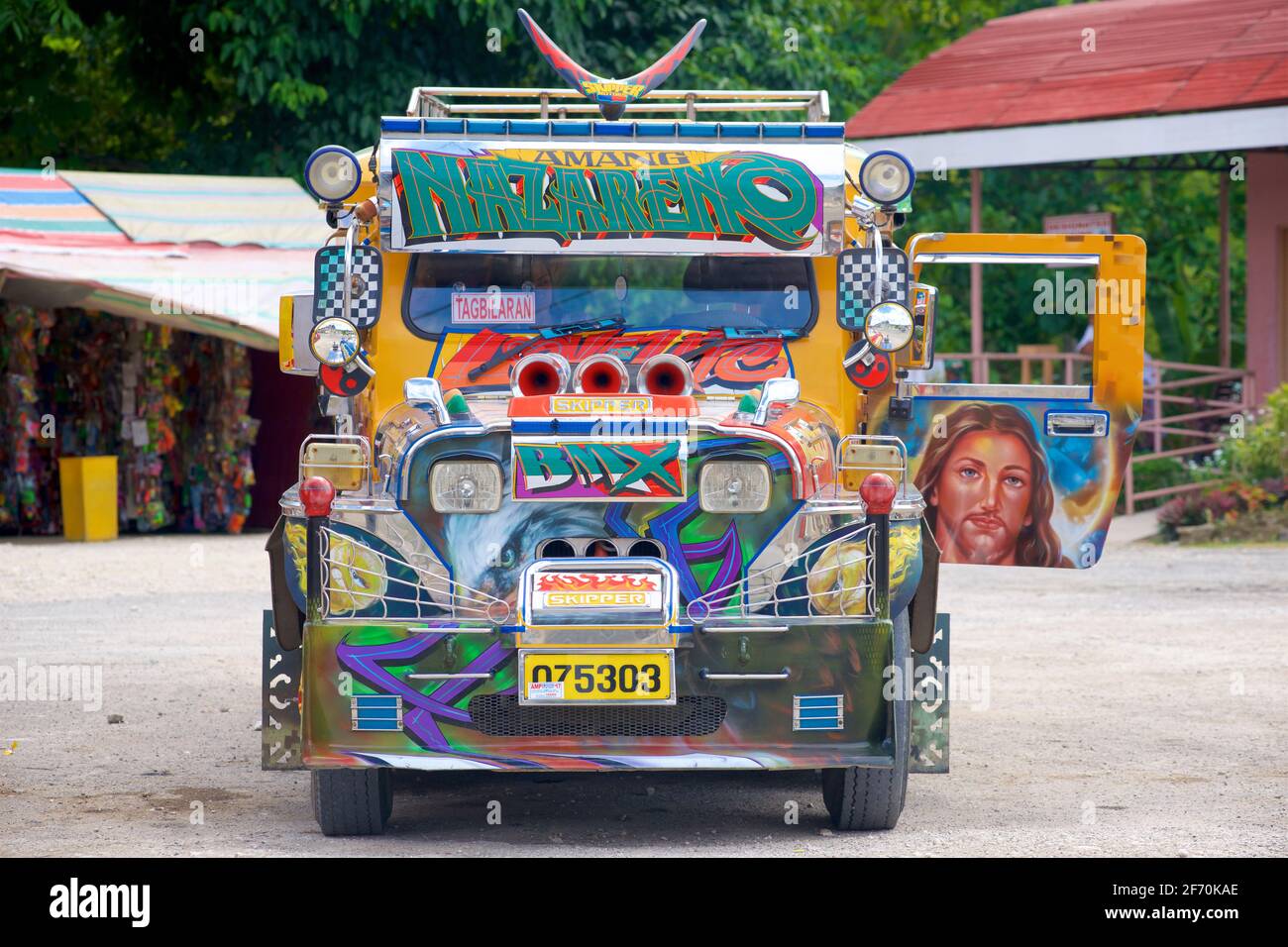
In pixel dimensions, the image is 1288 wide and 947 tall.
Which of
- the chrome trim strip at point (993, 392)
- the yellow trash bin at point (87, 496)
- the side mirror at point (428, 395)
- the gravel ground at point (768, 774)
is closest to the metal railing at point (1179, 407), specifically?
the gravel ground at point (768, 774)

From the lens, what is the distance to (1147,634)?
13.4m

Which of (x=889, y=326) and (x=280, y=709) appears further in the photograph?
(x=280, y=709)

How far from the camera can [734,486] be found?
7004 mm

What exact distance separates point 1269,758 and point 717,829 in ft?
9.48

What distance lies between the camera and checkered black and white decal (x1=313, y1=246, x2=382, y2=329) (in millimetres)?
7977

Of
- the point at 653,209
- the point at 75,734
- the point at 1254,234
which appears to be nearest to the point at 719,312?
the point at 653,209

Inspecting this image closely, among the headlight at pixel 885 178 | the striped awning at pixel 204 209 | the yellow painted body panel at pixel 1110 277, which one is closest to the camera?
the headlight at pixel 885 178

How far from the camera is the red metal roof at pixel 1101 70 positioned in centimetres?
2198

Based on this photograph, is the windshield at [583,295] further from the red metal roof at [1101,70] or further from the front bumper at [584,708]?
the red metal roof at [1101,70]

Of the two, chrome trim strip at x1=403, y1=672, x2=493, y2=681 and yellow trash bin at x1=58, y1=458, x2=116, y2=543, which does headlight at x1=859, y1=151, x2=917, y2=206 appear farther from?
yellow trash bin at x1=58, y1=458, x2=116, y2=543

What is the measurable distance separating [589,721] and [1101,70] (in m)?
19.0

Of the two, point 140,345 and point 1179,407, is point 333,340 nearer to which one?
point 140,345

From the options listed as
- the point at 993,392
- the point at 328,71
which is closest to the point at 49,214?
the point at 328,71

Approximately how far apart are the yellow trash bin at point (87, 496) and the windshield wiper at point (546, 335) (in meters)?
12.2
